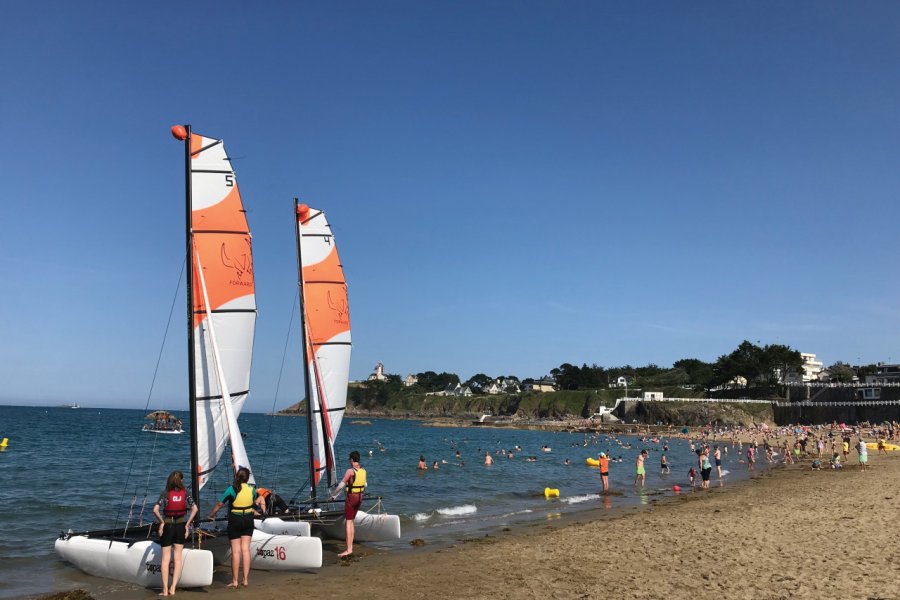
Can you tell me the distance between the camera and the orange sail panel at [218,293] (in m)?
12.8

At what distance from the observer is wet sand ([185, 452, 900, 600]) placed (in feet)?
32.7

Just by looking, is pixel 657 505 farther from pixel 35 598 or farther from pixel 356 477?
pixel 35 598

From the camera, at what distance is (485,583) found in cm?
1087

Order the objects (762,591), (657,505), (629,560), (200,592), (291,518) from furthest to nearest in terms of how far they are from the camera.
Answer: (657,505), (291,518), (629,560), (200,592), (762,591)

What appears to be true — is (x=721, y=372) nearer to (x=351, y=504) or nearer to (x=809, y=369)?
(x=809, y=369)

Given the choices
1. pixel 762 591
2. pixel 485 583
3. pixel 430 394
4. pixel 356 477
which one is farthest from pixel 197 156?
pixel 430 394

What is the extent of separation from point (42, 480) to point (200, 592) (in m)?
22.5

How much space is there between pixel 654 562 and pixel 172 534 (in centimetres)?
868

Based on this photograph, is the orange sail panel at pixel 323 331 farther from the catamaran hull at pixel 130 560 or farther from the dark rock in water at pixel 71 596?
the dark rock in water at pixel 71 596

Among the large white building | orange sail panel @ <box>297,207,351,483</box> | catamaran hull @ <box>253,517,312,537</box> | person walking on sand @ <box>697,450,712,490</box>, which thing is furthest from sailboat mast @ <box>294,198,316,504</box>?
the large white building

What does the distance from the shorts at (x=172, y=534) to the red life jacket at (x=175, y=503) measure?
242mm

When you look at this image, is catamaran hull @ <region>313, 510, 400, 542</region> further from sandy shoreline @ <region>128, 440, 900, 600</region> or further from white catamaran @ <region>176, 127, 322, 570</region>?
white catamaran @ <region>176, 127, 322, 570</region>

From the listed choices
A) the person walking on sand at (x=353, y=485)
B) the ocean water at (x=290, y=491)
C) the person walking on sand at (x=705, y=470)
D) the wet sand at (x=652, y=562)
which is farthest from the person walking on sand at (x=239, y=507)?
the person walking on sand at (x=705, y=470)

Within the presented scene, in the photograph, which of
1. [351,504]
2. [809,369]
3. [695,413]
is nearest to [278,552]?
[351,504]
